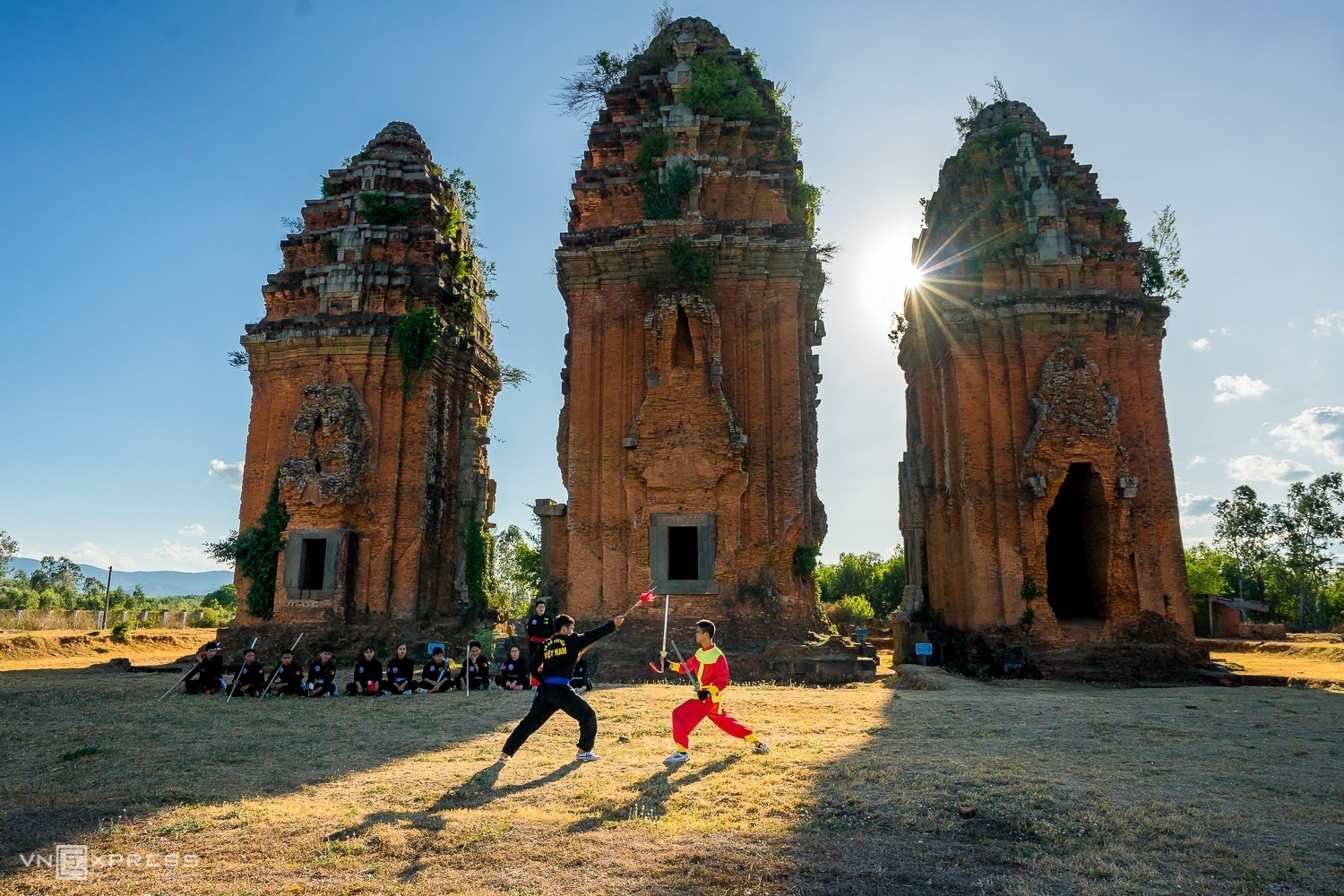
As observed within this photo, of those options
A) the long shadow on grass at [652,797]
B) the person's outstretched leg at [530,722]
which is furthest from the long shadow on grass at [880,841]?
the person's outstretched leg at [530,722]

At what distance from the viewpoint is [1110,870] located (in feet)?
14.8

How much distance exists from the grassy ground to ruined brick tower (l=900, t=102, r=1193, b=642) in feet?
26.4

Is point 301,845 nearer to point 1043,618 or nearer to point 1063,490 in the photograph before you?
point 1043,618

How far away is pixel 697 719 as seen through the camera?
7691 mm

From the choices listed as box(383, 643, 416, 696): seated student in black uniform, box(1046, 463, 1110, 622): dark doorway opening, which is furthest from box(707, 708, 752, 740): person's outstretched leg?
box(1046, 463, 1110, 622): dark doorway opening

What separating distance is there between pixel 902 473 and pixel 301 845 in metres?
19.1

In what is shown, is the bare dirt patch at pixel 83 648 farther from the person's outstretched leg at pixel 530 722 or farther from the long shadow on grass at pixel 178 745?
the person's outstretched leg at pixel 530 722

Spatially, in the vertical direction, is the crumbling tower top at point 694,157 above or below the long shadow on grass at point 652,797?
above

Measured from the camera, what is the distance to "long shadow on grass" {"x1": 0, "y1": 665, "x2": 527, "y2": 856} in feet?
19.6

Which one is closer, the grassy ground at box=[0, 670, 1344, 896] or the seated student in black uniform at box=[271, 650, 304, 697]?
the grassy ground at box=[0, 670, 1344, 896]

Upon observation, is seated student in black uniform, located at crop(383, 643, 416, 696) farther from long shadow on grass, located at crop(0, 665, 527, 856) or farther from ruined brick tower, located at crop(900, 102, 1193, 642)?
ruined brick tower, located at crop(900, 102, 1193, 642)

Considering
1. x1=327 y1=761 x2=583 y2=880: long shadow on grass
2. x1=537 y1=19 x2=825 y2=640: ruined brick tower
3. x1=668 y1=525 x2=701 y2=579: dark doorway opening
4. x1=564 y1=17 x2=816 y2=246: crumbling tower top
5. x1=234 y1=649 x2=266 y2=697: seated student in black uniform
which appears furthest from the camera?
x1=564 y1=17 x2=816 y2=246: crumbling tower top

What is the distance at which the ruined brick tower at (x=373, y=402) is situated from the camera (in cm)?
1930

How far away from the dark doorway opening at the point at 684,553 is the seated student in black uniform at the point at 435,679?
5.27 meters
